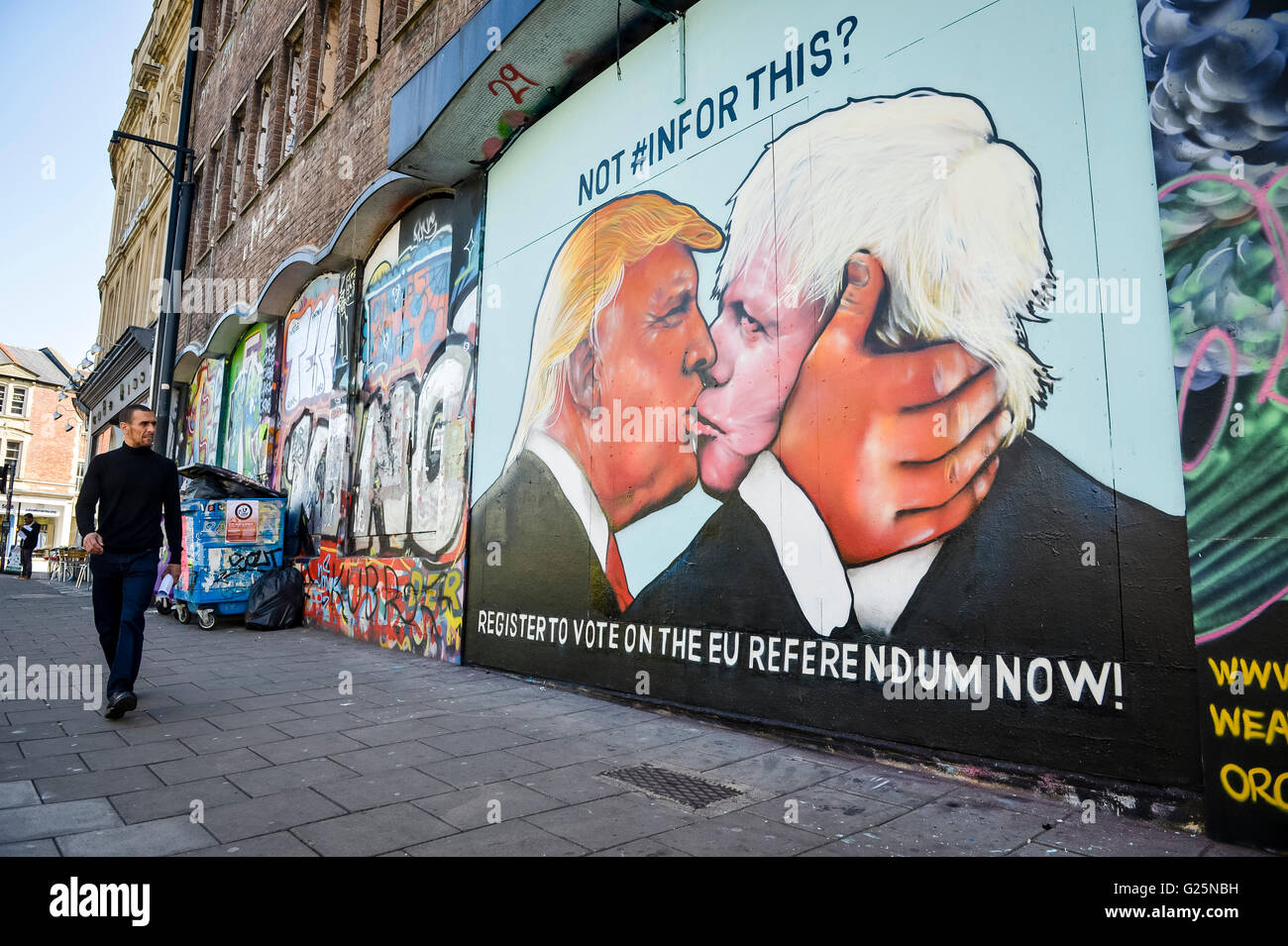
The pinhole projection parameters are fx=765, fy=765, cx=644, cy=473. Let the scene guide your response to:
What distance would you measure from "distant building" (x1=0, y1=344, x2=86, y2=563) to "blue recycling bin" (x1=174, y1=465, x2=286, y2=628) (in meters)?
47.2

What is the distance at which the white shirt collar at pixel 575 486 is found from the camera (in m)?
5.66

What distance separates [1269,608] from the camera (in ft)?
8.64

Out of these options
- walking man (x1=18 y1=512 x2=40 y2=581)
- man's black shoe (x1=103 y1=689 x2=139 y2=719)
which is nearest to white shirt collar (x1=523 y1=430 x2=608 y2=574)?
man's black shoe (x1=103 y1=689 x2=139 y2=719)

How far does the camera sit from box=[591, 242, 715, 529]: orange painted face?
5.12 m

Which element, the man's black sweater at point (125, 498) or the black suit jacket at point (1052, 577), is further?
the man's black sweater at point (125, 498)

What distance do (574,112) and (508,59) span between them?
67 cm

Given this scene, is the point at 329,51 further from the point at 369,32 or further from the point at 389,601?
the point at 389,601

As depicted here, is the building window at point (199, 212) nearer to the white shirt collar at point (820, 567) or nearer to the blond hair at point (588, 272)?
the blond hair at point (588, 272)

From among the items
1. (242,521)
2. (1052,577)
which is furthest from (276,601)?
(1052,577)

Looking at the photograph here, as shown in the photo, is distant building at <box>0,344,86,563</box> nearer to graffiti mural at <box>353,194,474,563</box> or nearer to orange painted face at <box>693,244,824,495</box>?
graffiti mural at <box>353,194,474,563</box>

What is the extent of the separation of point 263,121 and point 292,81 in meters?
1.85

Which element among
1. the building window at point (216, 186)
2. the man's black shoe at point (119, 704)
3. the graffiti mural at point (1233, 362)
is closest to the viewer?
the graffiti mural at point (1233, 362)

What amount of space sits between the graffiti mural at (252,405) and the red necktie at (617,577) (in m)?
8.89

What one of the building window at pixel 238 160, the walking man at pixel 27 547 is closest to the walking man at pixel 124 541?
the building window at pixel 238 160
